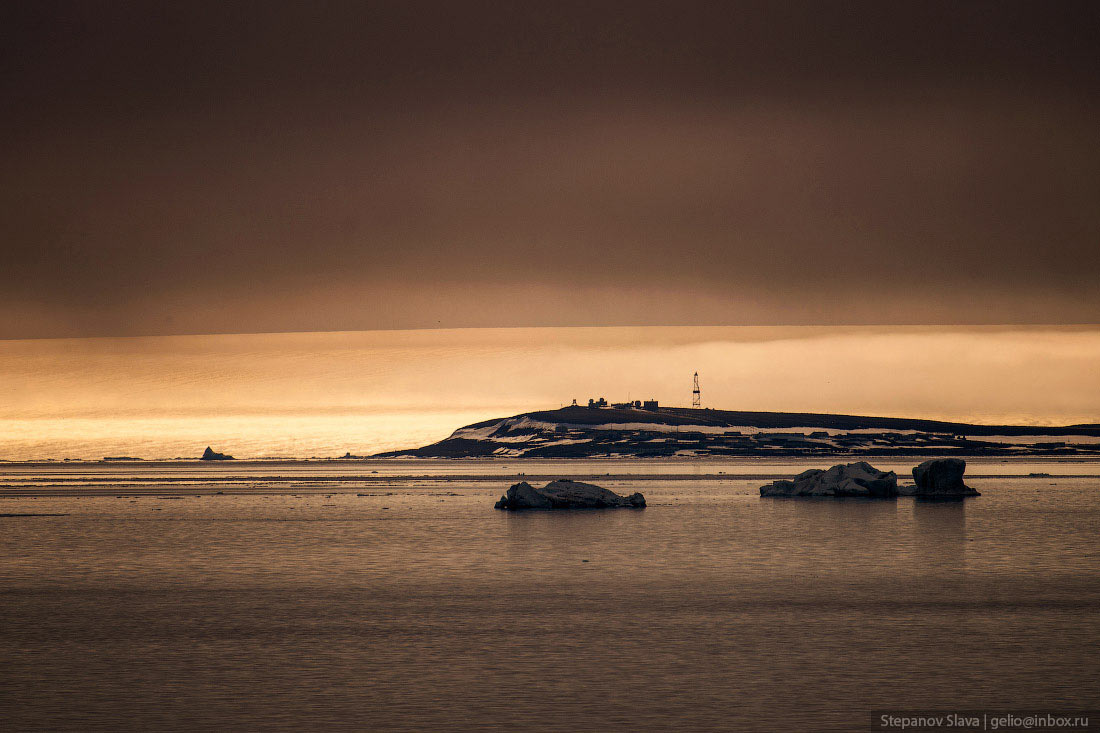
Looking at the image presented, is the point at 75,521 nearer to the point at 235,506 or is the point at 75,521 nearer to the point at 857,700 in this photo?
the point at 235,506

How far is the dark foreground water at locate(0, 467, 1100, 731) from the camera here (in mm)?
32375

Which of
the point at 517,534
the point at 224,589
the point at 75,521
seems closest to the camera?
the point at 224,589

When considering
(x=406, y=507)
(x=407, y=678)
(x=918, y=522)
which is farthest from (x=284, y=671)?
(x=406, y=507)

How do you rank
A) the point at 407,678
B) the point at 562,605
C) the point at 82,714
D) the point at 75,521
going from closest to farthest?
the point at 82,714
the point at 407,678
the point at 562,605
the point at 75,521

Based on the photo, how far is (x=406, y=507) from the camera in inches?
5576

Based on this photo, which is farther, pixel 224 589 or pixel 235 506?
pixel 235 506

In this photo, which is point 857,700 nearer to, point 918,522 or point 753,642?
point 753,642

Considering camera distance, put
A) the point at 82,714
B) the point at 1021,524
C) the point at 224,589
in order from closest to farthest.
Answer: the point at 82,714 < the point at 224,589 < the point at 1021,524

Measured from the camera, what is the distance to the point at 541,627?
47.1 m

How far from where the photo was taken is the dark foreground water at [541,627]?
3238 centimetres

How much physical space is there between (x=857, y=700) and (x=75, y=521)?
9897cm

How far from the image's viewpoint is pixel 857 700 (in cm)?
3281

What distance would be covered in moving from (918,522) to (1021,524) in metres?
8.38

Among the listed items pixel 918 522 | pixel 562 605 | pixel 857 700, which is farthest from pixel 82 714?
pixel 918 522
